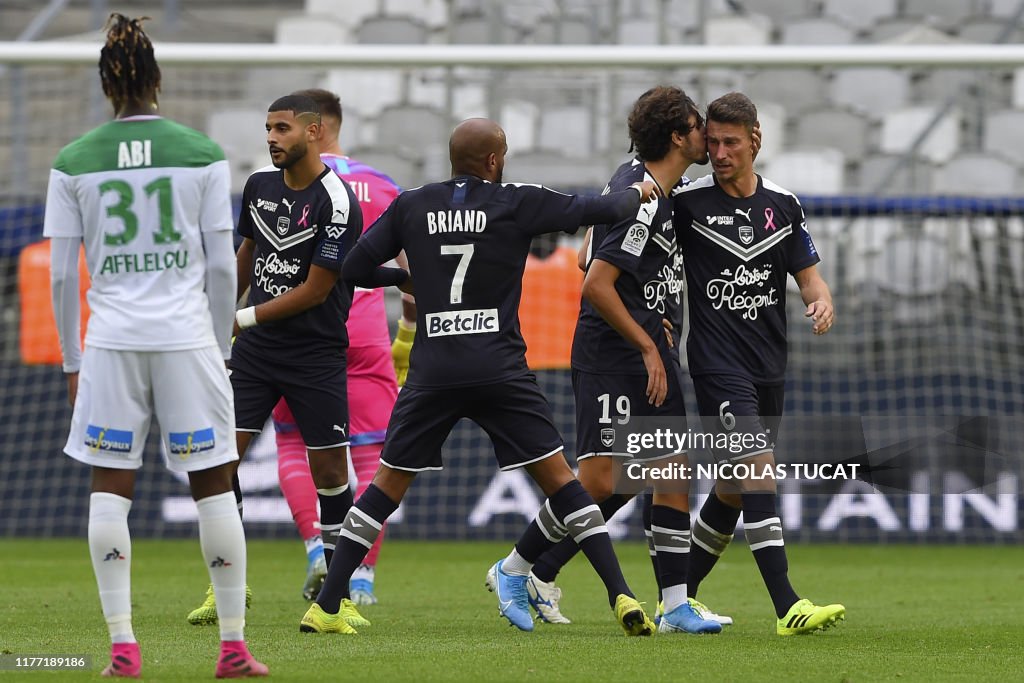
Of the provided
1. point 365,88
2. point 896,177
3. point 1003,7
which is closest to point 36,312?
point 365,88

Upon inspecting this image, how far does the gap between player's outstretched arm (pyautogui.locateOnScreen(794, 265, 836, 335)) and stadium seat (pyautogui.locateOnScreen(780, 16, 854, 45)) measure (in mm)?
9568

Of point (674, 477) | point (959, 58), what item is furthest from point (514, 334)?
point (959, 58)

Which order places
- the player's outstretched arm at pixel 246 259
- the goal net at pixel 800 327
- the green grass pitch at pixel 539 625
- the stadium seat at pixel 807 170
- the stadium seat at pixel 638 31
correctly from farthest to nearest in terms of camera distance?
the stadium seat at pixel 638 31
the stadium seat at pixel 807 170
the goal net at pixel 800 327
the player's outstretched arm at pixel 246 259
the green grass pitch at pixel 539 625

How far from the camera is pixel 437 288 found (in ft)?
17.3

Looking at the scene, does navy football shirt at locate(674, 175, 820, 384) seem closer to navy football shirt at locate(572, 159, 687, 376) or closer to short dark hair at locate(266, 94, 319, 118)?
navy football shirt at locate(572, 159, 687, 376)

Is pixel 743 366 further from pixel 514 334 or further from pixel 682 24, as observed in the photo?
pixel 682 24

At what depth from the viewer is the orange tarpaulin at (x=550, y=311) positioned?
10.9 meters

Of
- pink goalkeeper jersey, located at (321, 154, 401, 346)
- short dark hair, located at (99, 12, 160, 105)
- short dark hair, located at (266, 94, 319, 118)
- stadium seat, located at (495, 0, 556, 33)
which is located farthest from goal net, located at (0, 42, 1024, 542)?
short dark hair, located at (99, 12, 160, 105)

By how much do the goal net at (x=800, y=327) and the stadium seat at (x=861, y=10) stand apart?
9.03ft

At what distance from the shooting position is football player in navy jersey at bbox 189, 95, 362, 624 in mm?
5934

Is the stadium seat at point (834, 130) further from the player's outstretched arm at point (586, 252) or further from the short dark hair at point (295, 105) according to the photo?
the short dark hair at point (295, 105)

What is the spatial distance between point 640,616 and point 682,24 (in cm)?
1014

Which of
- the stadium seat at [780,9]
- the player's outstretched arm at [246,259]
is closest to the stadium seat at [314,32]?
the stadium seat at [780,9]

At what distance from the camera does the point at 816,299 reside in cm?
585
